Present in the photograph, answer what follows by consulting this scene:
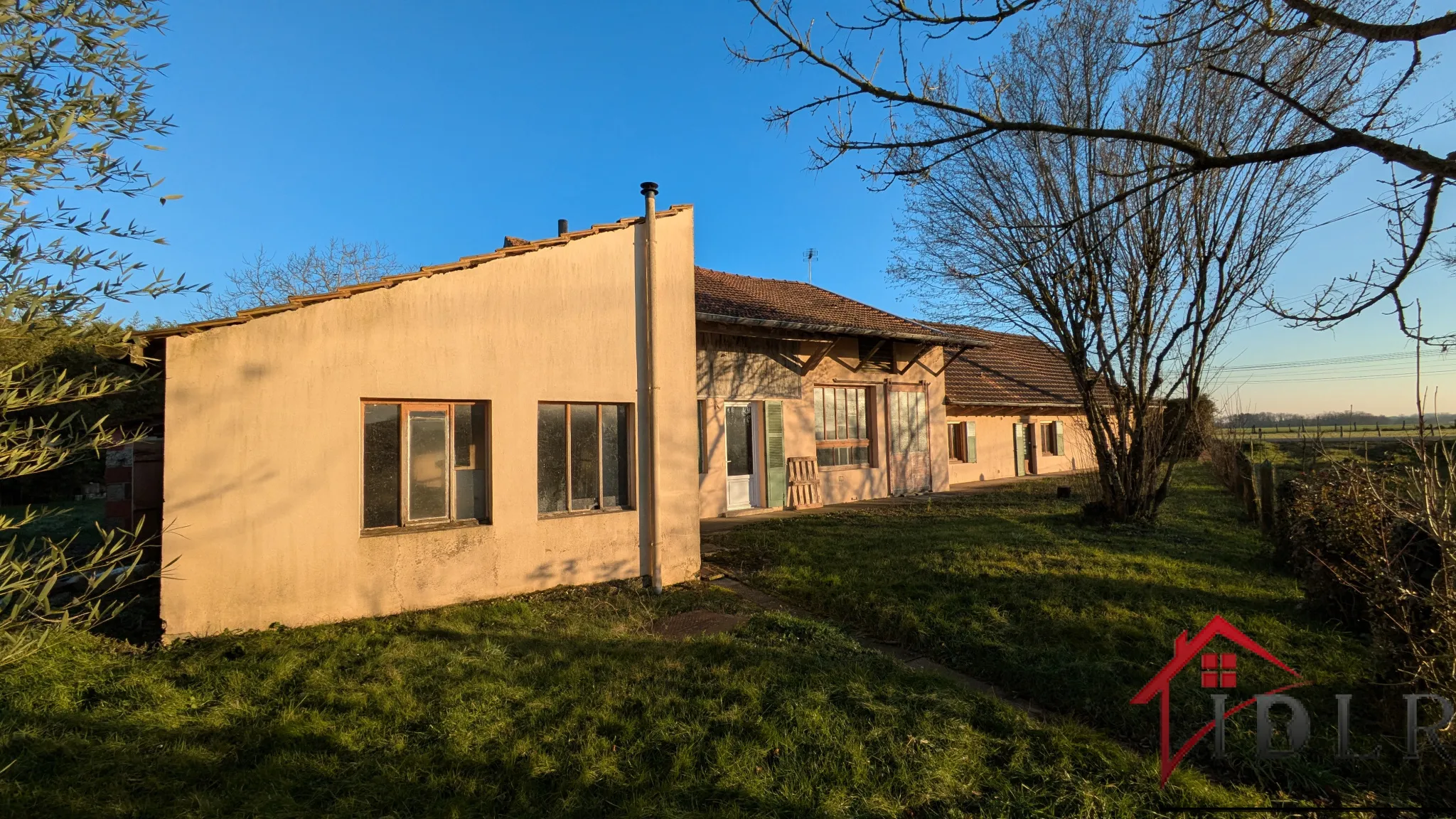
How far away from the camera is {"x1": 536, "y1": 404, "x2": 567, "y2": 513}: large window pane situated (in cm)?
628

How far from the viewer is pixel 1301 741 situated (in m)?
3.27

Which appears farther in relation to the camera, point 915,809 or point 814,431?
point 814,431

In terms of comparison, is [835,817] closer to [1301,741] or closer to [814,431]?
[1301,741]

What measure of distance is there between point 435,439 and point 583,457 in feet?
4.72

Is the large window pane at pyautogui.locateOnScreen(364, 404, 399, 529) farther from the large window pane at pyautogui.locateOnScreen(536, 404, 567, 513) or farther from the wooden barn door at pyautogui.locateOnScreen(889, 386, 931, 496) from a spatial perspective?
the wooden barn door at pyautogui.locateOnScreen(889, 386, 931, 496)

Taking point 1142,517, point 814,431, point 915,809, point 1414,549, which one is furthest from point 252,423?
point 1142,517

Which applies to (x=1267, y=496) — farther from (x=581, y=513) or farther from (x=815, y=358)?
(x=581, y=513)

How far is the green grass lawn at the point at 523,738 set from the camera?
9.46ft

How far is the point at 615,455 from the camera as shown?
6801mm

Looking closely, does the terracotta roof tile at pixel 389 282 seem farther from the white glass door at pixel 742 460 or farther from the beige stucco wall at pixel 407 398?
the white glass door at pixel 742 460

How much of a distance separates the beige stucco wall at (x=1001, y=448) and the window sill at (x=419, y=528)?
41.7 feet

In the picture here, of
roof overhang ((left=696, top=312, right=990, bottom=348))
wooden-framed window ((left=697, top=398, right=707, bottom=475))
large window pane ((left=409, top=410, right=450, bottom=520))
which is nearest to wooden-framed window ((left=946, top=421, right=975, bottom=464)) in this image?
roof overhang ((left=696, top=312, right=990, bottom=348))

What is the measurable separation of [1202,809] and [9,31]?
597cm

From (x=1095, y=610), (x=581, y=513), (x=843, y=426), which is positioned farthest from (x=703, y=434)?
(x=1095, y=610)
